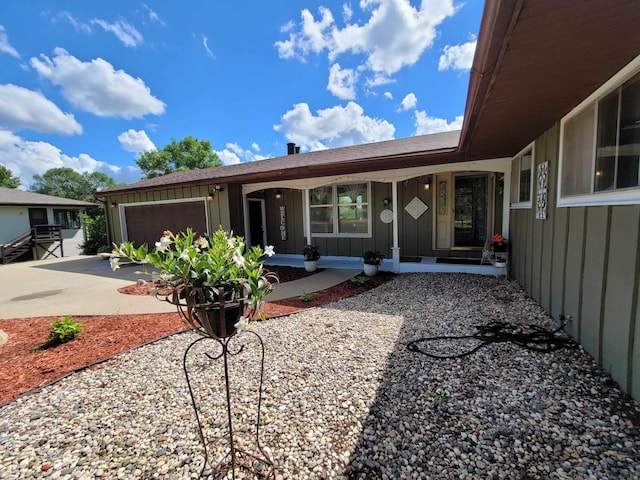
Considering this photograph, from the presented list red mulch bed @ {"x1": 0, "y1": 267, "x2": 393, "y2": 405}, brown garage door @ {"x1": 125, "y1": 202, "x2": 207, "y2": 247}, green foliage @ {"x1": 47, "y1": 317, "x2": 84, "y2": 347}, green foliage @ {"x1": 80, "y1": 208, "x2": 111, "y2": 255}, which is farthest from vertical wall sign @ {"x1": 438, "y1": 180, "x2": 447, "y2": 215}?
green foliage @ {"x1": 80, "y1": 208, "x2": 111, "y2": 255}

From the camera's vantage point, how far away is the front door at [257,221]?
9062 millimetres

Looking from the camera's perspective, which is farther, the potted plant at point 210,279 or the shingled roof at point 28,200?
the shingled roof at point 28,200

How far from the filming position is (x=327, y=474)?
60.9 inches

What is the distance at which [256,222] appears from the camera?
923 cm

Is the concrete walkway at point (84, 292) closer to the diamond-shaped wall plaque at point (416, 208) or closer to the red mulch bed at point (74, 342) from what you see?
the red mulch bed at point (74, 342)

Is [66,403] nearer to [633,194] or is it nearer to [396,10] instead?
[633,194]

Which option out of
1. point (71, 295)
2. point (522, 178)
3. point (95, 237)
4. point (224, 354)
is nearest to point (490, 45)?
point (224, 354)

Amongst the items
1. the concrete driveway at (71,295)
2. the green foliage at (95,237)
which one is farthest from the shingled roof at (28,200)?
the concrete driveway at (71,295)

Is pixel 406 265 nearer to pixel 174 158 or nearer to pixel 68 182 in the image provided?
pixel 174 158

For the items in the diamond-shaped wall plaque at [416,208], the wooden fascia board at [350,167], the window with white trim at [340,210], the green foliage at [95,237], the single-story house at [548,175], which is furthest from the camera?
the green foliage at [95,237]

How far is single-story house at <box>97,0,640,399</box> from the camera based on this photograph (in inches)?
75.0

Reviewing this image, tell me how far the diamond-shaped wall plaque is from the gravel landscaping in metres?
4.58

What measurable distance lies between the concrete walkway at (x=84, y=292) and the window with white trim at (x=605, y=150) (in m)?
4.13

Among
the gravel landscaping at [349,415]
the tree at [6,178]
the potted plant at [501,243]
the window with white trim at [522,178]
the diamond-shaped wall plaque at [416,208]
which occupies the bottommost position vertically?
the gravel landscaping at [349,415]
